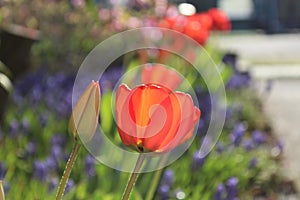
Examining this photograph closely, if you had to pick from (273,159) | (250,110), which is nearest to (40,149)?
(273,159)

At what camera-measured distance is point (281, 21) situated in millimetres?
17531

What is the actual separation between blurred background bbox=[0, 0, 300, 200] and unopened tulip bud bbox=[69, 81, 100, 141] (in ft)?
2.19

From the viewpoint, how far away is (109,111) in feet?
11.0

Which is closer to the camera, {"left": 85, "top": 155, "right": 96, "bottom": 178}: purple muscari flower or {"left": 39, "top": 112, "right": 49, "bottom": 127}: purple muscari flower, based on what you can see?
{"left": 85, "top": 155, "right": 96, "bottom": 178}: purple muscari flower

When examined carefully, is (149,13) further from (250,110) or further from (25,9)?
(250,110)

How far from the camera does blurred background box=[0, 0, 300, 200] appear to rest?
2.87 m

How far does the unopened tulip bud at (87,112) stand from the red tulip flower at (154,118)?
46 mm

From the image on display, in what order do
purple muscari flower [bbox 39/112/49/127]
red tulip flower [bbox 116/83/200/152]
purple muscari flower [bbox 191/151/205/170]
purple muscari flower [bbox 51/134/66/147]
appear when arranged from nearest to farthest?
red tulip flower [bbox 116/83/200/152] < purple muscari flower [bbox 191/151/205/170] < purple muscari flower [bbox 51/134/66/147] < purple muscari flower [bbox 39/112/49/127]

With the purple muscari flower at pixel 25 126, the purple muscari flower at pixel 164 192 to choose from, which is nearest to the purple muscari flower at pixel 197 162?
the purple muscari flower at pixel 164 192

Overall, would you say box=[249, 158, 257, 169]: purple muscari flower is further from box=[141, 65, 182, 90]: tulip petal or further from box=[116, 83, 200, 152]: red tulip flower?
box=[116, 83, 200, 152]: red tulip flower

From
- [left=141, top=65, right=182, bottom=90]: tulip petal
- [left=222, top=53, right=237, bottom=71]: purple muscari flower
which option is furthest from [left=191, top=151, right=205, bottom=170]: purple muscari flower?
[left=222, top=53, right=237, bottom=71]: purple muscari flower

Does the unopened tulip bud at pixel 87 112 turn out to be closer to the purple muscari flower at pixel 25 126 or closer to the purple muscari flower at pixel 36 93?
the purple muscari flower at pixel 25 126

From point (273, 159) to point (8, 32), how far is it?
2.38 meters

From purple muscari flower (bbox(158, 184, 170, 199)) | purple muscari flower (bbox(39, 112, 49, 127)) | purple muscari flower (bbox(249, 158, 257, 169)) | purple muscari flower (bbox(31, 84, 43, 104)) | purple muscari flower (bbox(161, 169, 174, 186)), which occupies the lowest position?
purple muscari flower (bbox(158, 184, 170, 199))
